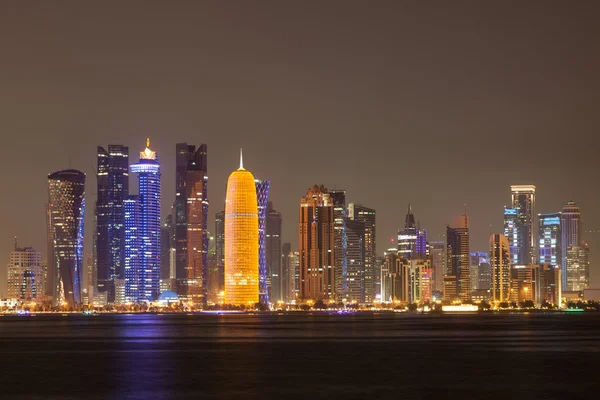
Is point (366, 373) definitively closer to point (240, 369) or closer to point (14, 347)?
point (240, 369)

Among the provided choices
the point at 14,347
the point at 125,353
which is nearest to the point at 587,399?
the point at 125,353

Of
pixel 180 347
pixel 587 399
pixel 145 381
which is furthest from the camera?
pixel 180 347

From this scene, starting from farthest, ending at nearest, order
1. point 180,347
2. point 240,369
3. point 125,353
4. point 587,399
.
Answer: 1. point 180,347
2. point 125,353
3. point 240,369
4. point 587,399

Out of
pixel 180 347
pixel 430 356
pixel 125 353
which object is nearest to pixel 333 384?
pixel 430 356

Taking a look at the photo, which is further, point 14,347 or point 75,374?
point 14,347

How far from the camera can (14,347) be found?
145 metres

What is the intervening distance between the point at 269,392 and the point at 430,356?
142ft

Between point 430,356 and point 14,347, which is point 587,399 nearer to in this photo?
point 430,356

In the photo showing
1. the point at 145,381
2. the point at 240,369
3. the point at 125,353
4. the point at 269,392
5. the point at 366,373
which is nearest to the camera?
the point at 269,392

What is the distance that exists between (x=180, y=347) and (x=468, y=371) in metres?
57.8

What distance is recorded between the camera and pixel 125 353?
127 meters

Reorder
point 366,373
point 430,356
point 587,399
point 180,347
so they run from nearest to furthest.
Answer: point 587,399 → point 366,373 → point 430,356 → point 180,347

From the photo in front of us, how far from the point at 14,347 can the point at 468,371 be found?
7633 centimetres

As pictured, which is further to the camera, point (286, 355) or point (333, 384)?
point (286, 355)
